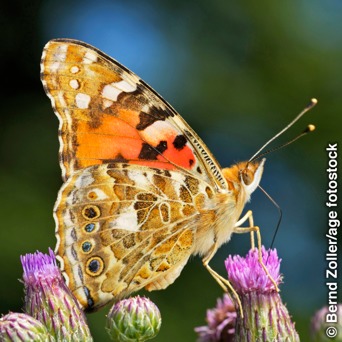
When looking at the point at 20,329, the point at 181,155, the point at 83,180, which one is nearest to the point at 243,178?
the point at 181,155

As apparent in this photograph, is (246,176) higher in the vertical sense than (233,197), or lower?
higher

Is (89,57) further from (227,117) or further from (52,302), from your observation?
(227,117)

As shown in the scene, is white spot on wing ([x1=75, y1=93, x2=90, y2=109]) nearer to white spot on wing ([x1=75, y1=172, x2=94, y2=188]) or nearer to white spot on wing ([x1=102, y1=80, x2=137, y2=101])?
white spot on wing ([x1=102, y1=80, x2=137, y2=101])

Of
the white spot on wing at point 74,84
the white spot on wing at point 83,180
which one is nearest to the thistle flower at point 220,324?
the white spot on wing at point 83,180

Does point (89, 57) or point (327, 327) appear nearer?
point (327, 327)

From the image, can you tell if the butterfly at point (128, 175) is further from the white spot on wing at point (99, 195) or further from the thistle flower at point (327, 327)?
the thistle flower at point (327, 327)

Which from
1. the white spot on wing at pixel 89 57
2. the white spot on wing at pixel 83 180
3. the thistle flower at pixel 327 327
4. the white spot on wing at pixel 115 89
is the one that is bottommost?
the thistle flower at pixel 327 327

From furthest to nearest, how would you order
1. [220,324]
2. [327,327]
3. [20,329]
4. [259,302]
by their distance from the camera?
[220,324]
[259,302]
[327,327]
[20,329]

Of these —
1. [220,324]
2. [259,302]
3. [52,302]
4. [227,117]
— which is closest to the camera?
[52,302]
